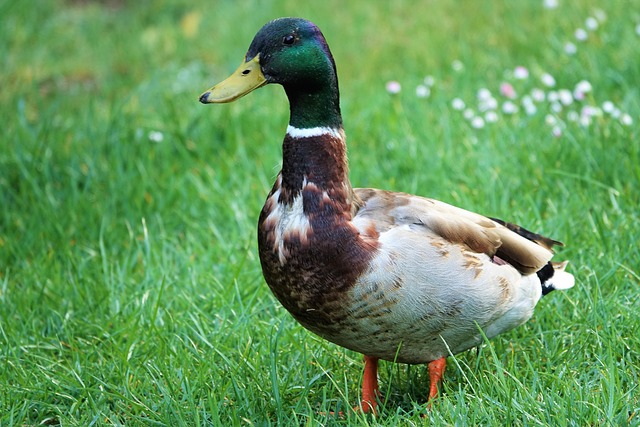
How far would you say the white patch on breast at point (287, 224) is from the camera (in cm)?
290

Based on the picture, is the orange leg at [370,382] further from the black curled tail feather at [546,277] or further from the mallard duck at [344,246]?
the black curled tail feather at [546,277]

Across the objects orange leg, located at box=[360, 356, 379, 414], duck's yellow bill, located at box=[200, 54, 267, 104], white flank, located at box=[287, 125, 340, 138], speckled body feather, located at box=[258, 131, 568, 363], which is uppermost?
duck's yellow bill, located at box=[200, 54, 267, 104]

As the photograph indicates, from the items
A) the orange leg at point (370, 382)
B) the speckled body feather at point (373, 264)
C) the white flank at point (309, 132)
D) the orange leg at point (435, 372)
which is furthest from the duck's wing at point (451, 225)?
the orange leg at point (370, 382)

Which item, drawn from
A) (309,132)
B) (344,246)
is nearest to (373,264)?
(344,246)

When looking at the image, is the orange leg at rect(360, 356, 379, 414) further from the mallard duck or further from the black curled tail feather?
the black curled tail feather

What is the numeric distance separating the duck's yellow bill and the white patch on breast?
38cm

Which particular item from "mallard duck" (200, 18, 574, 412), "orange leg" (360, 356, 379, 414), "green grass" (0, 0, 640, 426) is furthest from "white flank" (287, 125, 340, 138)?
"orange leg" (360, 356, 379, 414)

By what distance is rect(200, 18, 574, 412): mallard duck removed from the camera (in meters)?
2.86

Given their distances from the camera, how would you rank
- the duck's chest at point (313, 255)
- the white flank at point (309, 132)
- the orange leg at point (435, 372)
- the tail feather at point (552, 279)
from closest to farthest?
the duck's chest at point (313, 255) → the white flank at point (309, 132) → the orange leg at point (435, 372) → the tail feather at point (552, 279)

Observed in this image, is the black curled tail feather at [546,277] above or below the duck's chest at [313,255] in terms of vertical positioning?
below

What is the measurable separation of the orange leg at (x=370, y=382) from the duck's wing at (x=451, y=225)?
0.55 meters

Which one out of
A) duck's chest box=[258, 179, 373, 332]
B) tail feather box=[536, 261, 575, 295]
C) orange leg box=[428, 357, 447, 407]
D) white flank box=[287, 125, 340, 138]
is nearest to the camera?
duck's chest box=[258, 179, 373, 332]

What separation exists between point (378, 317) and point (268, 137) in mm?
2656

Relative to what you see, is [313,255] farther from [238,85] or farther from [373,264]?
[238,85]
